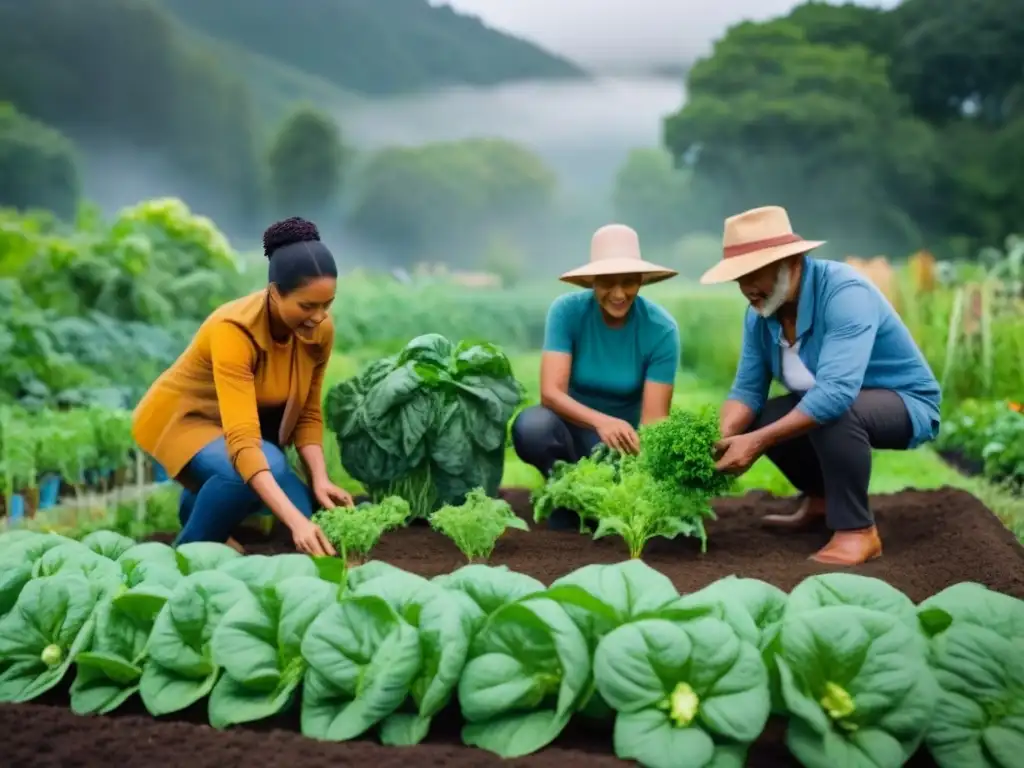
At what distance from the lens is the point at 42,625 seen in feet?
7.27

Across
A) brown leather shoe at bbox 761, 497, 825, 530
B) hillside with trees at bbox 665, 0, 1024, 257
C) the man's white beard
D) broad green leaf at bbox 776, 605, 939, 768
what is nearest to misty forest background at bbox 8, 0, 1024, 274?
hillside with trees at bbox 665, 0, 1024, 257

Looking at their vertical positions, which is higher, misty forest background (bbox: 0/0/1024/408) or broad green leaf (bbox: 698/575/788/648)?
misty forest background (bbox: 0/0/1024/408)

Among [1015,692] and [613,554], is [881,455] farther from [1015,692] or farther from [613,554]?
[1015,692]

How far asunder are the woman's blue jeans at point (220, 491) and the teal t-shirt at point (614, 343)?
3.37 feet

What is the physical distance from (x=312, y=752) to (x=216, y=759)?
0.53 feet

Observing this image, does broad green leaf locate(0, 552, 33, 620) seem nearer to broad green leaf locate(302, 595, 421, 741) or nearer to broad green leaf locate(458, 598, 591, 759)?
broad green leaf locate(302, 595, 421, 741)

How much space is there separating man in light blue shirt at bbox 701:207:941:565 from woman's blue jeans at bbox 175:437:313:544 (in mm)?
1352

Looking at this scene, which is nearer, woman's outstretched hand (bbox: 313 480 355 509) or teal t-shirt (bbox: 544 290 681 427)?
woman's outstretched hand (bbox: 313 480 355 509)

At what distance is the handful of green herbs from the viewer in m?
3.10

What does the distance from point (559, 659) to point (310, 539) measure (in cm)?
110

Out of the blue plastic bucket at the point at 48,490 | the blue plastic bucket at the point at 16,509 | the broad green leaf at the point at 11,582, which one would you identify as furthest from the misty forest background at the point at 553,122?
the broad green leaf at the point at 11,582

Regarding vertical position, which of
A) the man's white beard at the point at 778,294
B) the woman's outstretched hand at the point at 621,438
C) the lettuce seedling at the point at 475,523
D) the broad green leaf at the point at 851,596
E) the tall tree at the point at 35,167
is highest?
the tall tree at the point at 35,167

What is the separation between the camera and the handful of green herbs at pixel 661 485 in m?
3.10

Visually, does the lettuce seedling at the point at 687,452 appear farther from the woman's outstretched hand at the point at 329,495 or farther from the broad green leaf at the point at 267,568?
the broad green leaf at the point at 267,568
